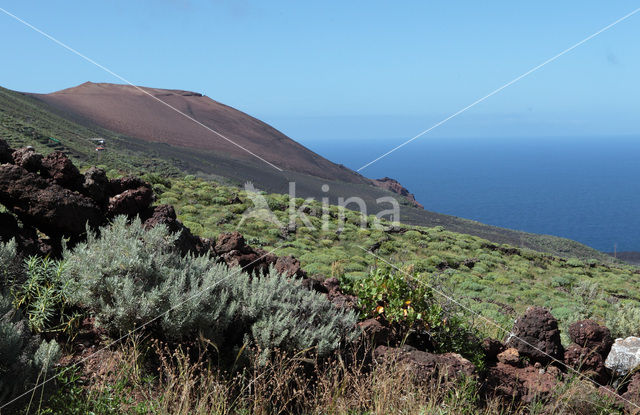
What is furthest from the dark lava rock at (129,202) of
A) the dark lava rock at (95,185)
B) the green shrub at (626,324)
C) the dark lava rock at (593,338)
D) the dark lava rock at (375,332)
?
the green shrub at (626,324)

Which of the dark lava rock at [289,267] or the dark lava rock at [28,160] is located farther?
the dark lava rock at [289,267]

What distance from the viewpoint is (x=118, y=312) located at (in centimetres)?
418

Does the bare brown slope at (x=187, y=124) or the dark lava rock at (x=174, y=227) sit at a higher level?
the bare brown slope at (x=187, y=124)

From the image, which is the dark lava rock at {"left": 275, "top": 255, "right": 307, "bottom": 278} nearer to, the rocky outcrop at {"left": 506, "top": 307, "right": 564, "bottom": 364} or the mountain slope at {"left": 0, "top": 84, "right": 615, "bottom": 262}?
the rocky outcrop at {"left": 506, "top": 307, "right": 564, "bottom": 364}

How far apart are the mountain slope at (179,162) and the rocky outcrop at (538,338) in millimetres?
30243

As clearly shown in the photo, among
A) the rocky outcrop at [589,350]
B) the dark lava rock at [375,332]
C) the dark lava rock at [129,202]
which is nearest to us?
the dark lava rock at [375,332]

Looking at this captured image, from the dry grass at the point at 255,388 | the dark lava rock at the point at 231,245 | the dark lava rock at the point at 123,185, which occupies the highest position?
the dark lava rock at the point at 123,185

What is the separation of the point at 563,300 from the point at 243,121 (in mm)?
80688

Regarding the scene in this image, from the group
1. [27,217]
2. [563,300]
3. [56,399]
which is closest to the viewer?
[56,399]

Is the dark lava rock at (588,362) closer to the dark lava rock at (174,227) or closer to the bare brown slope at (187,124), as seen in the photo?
the dark lava rock at (174,227)

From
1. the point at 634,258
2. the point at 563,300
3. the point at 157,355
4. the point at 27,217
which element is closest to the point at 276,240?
the point at 563,300

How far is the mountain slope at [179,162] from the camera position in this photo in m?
38.9

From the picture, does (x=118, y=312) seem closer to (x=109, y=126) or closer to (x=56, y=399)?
(x=56, y=399)

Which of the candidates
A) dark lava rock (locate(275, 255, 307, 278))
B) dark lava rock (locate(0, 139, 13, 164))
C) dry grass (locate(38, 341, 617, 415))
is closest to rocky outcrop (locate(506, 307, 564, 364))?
dry grass (locate(38, 341, 617, 415))
